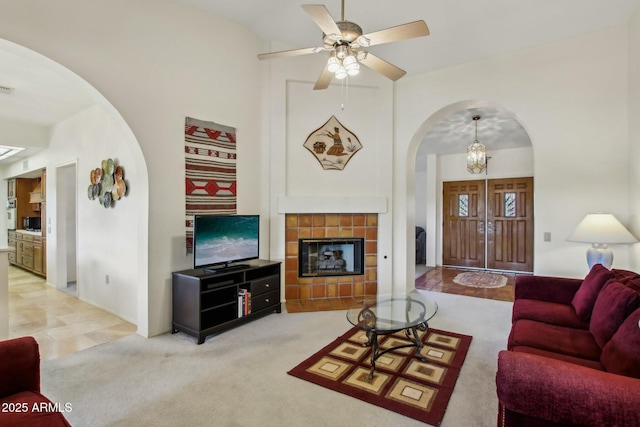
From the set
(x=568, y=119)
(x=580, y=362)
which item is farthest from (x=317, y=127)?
(x=580, y=362)

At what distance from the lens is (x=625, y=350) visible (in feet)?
5.16

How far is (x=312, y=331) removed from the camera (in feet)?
11.1

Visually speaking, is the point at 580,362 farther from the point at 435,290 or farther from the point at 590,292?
the point at 435,290

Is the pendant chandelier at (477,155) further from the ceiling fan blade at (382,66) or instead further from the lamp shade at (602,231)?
the ceiling fan blade at (382,66)

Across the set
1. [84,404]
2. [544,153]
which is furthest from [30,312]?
[544,153]

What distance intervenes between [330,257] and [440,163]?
4.32 m

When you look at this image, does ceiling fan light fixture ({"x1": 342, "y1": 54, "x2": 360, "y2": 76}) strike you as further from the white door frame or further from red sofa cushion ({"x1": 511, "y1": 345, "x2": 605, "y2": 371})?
the white door frame

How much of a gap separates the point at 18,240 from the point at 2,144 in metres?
2.73

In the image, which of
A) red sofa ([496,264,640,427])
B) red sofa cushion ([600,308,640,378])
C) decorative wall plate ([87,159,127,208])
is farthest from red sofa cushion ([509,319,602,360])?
decorative wall plate ([87,159,127,208])

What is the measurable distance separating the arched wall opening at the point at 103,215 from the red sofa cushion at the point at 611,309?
3.60 metres

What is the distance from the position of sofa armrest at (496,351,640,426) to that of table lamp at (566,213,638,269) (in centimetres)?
235

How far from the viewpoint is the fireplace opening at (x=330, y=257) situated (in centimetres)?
463

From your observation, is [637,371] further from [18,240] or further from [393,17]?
[18,240]

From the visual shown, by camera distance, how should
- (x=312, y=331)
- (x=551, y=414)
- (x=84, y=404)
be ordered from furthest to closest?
(x=312, y=331) < (x=84, y=404) < (x=551, y=414)
